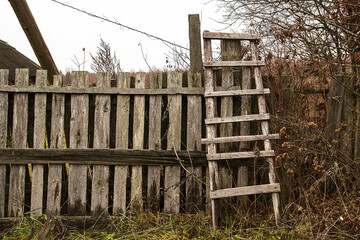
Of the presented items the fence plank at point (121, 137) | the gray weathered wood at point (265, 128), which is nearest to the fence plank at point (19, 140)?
the fence plank at point (121, 137)

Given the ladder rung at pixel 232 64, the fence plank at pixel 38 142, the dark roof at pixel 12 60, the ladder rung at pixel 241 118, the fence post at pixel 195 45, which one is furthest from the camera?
the dark roof at pixel 12 60

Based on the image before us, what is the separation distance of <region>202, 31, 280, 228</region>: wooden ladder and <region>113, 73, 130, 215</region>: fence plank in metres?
0.98

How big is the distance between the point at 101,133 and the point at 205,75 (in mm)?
1446

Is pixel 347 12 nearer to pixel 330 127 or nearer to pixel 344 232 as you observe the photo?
pixel 330 127

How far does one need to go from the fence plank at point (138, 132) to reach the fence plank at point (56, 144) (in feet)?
2.93

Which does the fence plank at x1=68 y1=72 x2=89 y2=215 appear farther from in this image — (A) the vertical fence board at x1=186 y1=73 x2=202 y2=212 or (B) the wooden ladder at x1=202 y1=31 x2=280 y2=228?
(B) the wooden ladder at x1=202 y1=31 x2=280 y2=228

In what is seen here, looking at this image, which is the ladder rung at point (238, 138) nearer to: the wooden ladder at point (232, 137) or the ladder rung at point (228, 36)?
the wooden ladder at point (232, 137)

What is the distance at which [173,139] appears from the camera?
389cm

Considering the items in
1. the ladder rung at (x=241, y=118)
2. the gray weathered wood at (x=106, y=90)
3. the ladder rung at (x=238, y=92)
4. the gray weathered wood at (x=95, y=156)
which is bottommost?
the gray weathered wood at (x=95, y=156)

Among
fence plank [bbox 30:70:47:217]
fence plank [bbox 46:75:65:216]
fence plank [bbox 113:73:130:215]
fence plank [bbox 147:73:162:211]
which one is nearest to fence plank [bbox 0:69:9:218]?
fence plank [bbox 30:70:47:217]

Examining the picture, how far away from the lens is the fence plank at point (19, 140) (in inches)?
154

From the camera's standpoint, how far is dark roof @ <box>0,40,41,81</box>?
602cm

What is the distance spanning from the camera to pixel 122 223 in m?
3.70

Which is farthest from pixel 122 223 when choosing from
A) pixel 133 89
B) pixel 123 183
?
pixel 133 89
